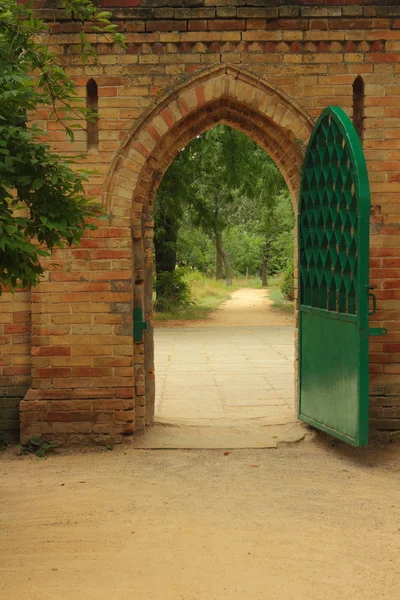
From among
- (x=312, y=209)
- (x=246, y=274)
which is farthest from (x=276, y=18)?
(x=246, y=274)

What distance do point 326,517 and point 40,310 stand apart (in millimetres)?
2948

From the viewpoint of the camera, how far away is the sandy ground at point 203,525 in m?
3.46

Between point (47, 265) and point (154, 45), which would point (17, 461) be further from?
point (154, 45)

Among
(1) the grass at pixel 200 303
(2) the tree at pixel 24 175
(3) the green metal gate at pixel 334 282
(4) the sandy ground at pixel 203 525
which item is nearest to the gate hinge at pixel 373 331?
(3) the green metal gate at pixel 334 282

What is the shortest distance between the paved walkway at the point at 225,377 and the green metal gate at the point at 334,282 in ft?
3.33

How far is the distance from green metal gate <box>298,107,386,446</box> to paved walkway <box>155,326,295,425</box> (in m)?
1.01

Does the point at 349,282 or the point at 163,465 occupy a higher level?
the point at 349,282

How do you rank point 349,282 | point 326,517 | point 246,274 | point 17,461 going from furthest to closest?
point 246,274 < point 17,461 < point 349,282 < point 326,517

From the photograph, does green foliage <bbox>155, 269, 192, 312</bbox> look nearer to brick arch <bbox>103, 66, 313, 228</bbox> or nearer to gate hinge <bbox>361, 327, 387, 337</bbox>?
brick arch <bbox>103, 66, 313, 228</bbox>

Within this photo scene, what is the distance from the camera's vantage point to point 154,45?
588 centimetres

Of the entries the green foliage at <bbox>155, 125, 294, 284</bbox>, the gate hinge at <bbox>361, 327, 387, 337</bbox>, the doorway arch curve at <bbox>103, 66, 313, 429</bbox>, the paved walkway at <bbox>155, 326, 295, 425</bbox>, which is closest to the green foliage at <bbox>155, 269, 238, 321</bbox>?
the green foliage at <bbox>155, 125, 294, 284</bbox>

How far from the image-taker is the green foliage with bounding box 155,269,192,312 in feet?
60.5

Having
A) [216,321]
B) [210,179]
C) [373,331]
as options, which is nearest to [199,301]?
[210,179]

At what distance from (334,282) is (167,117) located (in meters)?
1.99
